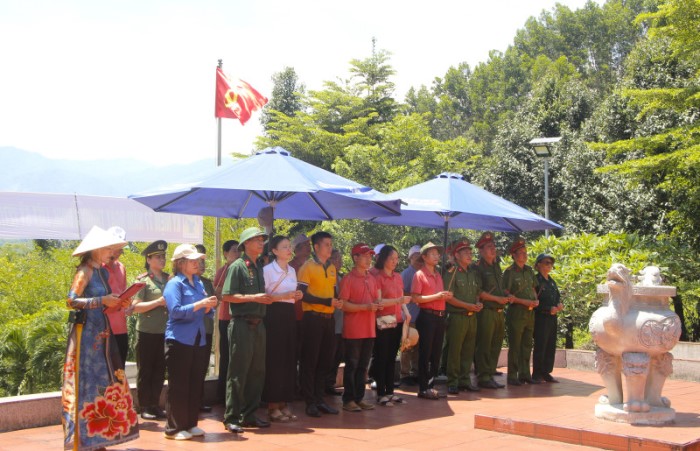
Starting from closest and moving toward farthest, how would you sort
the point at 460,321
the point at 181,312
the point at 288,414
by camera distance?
the point at 181,312 < the point at 288,414 < the point at 460,321

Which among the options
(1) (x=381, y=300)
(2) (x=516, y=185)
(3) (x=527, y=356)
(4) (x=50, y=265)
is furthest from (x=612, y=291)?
(2) (x=516, y=185)

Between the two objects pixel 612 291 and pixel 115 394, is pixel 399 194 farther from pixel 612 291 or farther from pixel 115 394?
pixel 115 394

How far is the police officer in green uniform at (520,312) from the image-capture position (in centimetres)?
1025

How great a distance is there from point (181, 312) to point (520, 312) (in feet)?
17.5

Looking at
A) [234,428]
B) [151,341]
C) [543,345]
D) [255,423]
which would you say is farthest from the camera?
[543,345]

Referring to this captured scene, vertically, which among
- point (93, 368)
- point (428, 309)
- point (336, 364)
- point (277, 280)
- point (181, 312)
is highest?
point (277, 280)

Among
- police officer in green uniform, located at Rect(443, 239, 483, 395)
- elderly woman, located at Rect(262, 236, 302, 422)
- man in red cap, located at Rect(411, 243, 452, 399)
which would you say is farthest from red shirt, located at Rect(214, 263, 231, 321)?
police officer in green uniform, located at Rect(443, 239, 483, 395)

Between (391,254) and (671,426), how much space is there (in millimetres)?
3216

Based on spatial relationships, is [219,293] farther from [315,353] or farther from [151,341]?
[315,353]

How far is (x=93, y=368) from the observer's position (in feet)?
19.2

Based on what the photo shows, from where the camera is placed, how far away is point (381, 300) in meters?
8.40

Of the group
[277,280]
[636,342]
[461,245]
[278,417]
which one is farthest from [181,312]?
[461,245]

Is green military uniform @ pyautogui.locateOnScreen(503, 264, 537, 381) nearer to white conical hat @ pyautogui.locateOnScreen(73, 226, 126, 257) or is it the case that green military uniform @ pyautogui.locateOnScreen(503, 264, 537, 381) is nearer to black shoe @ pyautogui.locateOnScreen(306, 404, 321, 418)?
black shoe @ pyautogui.locateOnScreen(306, 404, 321, 418)

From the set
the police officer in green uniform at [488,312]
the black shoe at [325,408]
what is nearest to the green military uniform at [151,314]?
the black shoe at [325,408]
